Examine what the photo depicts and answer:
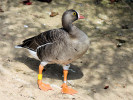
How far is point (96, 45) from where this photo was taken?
295 inches

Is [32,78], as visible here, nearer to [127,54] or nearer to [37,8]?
[127,54]

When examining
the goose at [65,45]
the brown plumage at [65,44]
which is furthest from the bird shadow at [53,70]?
the brown plumage at [65,44]

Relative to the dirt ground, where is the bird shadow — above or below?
below

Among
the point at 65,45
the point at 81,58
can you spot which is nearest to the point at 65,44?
the point at 65,45

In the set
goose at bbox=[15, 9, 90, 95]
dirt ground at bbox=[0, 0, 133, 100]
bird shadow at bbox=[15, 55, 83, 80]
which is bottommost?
bird shadow at bbox=[15, 55, 83, 80]

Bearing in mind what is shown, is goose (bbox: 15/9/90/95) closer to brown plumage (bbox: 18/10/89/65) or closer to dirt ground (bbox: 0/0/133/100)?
brown plumage (bbox: 18/10/89/65)

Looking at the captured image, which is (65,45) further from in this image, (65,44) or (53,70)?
(53,70)

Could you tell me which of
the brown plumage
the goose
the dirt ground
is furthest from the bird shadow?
the brown plumage

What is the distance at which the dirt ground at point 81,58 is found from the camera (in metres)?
5.36

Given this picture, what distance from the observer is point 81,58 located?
272 inches

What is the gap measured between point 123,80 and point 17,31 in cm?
381

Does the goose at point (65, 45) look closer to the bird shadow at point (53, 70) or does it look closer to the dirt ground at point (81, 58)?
the dirt ground at point (81, 58)

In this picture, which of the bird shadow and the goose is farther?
the bird shadow

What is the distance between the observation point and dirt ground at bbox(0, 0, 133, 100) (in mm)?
5359
